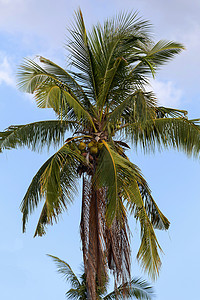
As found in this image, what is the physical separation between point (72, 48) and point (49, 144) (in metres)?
2.34

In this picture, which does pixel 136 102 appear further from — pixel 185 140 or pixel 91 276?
pixel 91 276

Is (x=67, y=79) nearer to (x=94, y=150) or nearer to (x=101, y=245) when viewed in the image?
(x=94, y=150)

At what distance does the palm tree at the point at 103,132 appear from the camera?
10875mm

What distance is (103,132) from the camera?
11.7 m

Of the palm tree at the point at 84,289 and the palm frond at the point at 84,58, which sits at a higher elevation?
the palm frond at the point at 84,58

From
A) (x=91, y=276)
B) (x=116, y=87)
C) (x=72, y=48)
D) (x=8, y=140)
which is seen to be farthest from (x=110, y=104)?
(x=91, y=276)

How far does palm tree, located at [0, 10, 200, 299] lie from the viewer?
10875mm

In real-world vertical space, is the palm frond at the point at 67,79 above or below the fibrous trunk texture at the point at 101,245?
above

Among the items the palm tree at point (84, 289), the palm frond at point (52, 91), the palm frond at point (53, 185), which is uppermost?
the palm frond at point (52, 91)

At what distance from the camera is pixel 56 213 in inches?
436

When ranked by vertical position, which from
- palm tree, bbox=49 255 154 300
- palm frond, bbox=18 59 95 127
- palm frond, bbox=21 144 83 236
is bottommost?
palm tree, bbox=49 255 154 300

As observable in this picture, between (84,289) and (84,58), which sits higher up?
(84,58)

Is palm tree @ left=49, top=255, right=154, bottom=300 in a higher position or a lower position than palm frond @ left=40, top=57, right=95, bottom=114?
lower

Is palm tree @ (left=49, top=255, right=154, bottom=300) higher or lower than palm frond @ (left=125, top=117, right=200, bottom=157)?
lower
